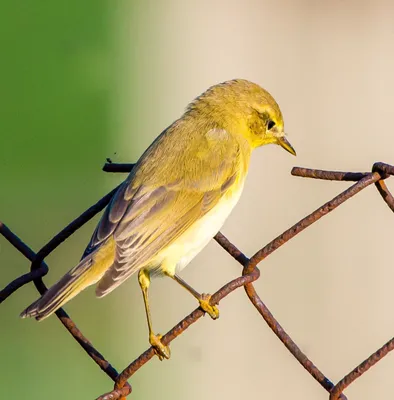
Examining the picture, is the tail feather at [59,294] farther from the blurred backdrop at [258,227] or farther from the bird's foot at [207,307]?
the blurred backdrop at [258,227]

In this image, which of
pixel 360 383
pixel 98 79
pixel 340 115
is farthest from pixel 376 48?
pixel 98 79

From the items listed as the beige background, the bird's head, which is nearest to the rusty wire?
the bird's head

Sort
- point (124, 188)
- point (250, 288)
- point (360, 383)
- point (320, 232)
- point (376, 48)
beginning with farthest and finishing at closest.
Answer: point (376, 48) < point (320, 232) < point (360, 383) < point (124, 188) < point (250, 288)

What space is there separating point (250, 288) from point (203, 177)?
853 mm

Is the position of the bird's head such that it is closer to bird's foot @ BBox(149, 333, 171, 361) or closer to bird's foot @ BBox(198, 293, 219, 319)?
bird's foot @ BBox(198, 293, 219, 319)

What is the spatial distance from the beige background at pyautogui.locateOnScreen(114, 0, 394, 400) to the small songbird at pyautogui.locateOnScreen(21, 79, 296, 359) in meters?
1.84

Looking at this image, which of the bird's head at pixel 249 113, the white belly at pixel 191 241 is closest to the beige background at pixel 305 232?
the bird's head at pixel 249 113

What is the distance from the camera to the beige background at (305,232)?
5023mm

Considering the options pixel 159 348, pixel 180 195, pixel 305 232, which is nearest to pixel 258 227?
pixel 305 232

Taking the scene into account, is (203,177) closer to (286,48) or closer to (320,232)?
(320,232)

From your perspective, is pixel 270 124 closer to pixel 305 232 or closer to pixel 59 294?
pixel 59 294

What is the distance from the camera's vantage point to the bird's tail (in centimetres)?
→ 203

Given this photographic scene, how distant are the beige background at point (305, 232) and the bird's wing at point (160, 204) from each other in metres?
2.11

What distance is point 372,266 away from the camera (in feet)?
16.4
